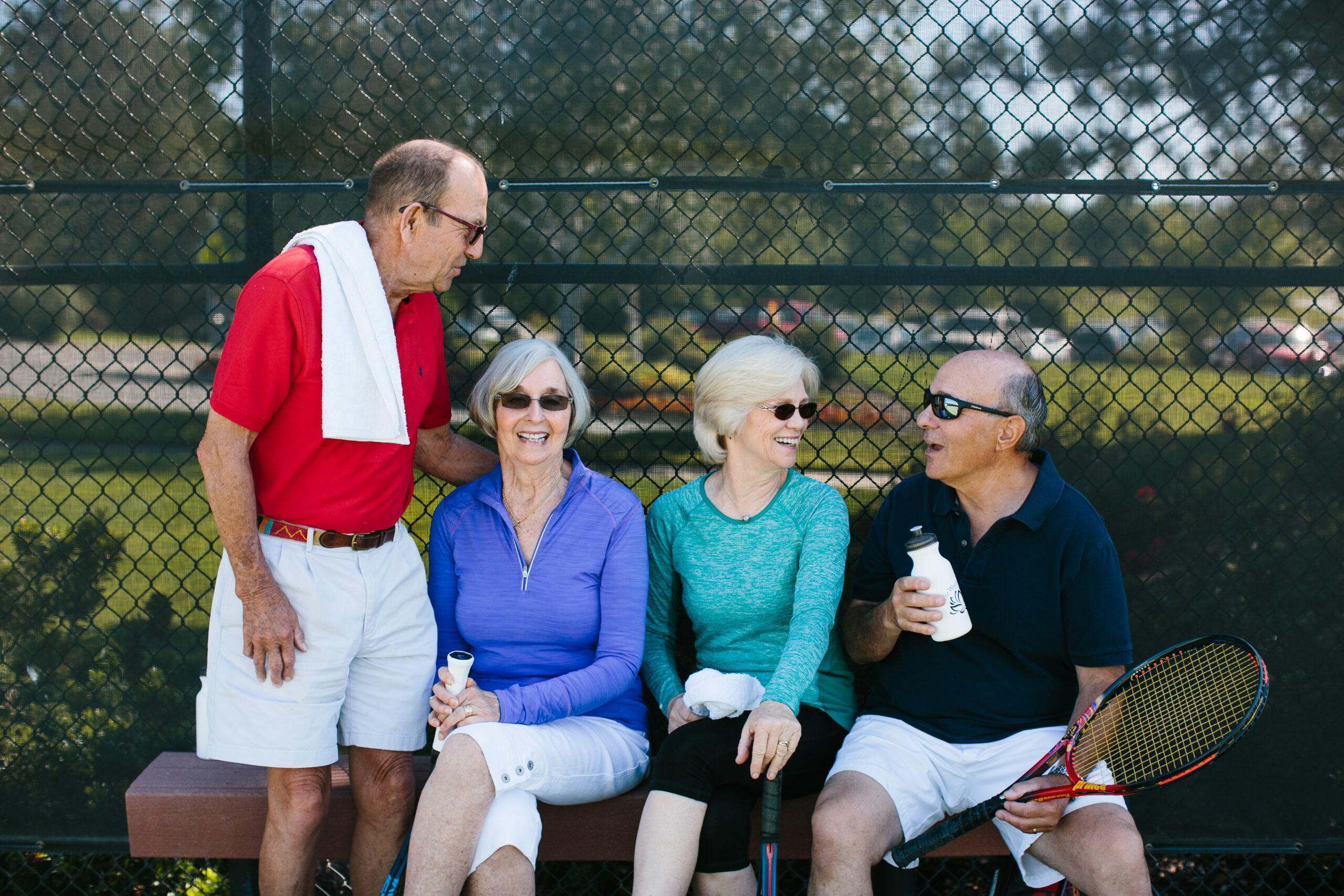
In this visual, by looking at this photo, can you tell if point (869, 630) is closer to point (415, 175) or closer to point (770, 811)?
point (770, 811)

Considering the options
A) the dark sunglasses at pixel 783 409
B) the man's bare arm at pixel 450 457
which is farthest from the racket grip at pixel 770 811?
the man's bare arm at pixel 450 457

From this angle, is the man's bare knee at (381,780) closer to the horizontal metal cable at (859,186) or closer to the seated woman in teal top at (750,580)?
the seated woman in teal top at (750,580)

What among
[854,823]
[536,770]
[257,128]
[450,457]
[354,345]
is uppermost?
[257,128]

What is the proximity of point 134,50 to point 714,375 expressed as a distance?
214 cm

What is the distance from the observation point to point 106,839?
3248mm

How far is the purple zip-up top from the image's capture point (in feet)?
8.39

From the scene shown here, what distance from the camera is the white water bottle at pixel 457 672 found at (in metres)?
2.31

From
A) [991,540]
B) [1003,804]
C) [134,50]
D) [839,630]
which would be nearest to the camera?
[1003,804]

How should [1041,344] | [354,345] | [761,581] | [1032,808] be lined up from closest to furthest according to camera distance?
[1032,808]
[354,345]
[761,581]
[1041,344]

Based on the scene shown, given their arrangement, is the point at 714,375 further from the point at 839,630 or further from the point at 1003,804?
the point at 1003,804

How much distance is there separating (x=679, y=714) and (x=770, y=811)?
1.17 ft

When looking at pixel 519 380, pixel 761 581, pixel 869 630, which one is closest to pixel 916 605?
pixel 869 630

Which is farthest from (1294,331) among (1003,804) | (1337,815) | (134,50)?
(134,50)

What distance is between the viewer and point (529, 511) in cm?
266
